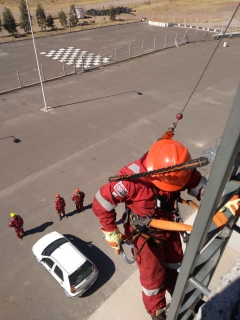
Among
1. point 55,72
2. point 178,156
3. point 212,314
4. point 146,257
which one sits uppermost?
point 178,156

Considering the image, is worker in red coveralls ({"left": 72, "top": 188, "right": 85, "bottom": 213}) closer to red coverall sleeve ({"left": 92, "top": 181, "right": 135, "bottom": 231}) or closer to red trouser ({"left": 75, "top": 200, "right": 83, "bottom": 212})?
red trouser ({"left": 75, "top": 200, "right": 83, "bottom": 212})

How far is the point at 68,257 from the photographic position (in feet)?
22.5

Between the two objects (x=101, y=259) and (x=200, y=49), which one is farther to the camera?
(x=200, y=49)

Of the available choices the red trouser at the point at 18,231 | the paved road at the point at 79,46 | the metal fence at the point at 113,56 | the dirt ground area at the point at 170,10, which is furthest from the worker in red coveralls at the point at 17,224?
the dirt ground area at the point at 170,10

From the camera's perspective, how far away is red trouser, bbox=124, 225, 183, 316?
3.98m

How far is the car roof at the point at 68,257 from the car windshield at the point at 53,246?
0.10m

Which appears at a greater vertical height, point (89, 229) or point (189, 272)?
point (189, 272)

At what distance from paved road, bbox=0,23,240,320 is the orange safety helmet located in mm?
4319

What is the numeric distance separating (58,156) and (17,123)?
378cm

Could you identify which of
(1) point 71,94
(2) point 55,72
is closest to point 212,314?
(1) point 71,94

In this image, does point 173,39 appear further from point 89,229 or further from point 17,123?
point 89,229

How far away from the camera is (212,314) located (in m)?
2.35

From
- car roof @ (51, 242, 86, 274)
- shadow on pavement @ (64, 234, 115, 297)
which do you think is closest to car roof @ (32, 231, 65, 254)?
car roof @ (51, 242, 86, 274)

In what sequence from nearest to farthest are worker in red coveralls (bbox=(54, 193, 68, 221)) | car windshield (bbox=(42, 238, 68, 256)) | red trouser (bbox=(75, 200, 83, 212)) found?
car windshield (bbox=(42, 238, 68, 256)) < worker in red coveralls (bbox=(54, 193, 68, 221)) < red trouser (bbox=(75, 200, 83, 212))
